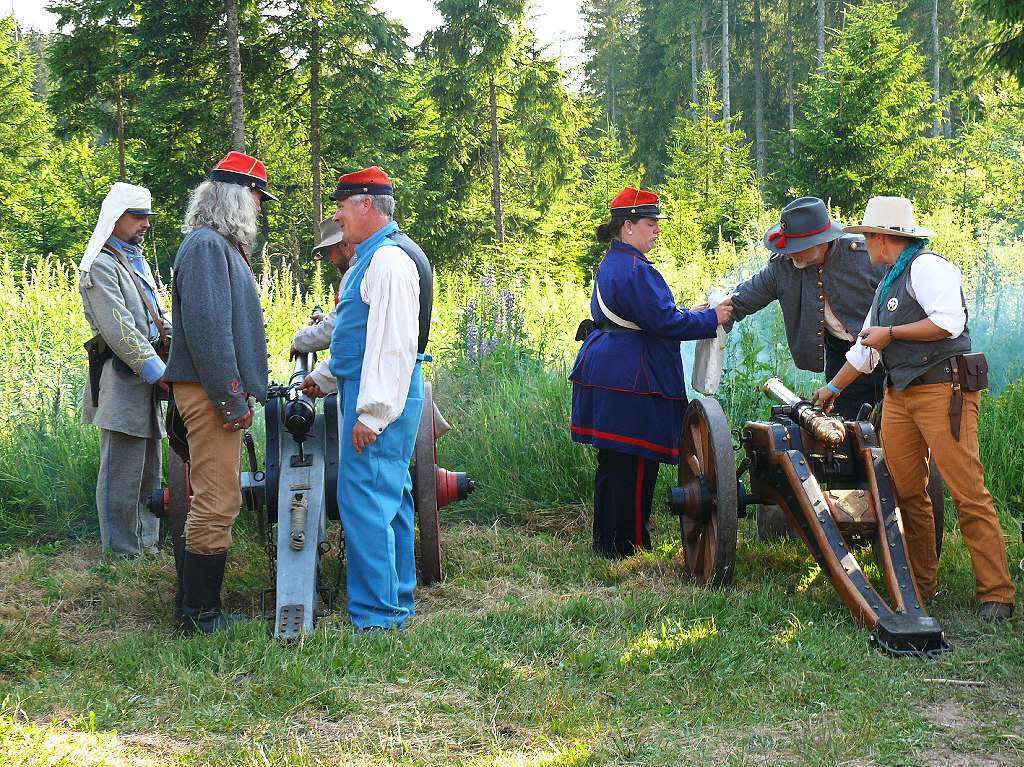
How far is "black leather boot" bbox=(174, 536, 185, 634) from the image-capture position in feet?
14.4

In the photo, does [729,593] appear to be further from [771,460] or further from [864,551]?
[864,551]

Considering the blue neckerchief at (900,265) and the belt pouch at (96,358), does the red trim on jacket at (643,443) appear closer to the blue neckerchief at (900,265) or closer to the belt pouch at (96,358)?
the blue neckerchief at (900,265)

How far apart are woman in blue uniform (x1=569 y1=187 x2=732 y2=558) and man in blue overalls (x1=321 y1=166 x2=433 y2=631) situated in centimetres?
123

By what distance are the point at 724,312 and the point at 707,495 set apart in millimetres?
1162

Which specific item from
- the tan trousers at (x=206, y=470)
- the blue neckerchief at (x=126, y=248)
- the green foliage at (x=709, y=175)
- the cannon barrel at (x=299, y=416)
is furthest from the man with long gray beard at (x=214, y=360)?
the green foliage at (x=709, y=175)

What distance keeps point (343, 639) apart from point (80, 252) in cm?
2244

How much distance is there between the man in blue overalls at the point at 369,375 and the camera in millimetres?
4195

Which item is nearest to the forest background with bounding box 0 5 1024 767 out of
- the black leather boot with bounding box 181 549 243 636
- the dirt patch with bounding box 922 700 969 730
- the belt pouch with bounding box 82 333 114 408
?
the dirt patch with bounding box 922 700 969 730

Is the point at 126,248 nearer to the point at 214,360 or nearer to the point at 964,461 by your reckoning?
the point at 214,360

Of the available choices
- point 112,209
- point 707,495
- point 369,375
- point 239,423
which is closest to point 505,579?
point 707,495

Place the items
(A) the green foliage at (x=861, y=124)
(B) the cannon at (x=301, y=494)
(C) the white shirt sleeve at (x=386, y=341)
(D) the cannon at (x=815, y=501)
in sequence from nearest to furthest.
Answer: (D) the cannon at (x=815, y=501), (C) the white shirt sleeve at (x=386, y=341), (B) the cannon at (x=301, y=494), (A) the green foliage at (x=861, y=124)

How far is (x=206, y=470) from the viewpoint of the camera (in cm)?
424

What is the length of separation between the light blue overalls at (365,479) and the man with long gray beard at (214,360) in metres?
0.38

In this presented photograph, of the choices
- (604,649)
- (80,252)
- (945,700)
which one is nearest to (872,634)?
(945,700)
